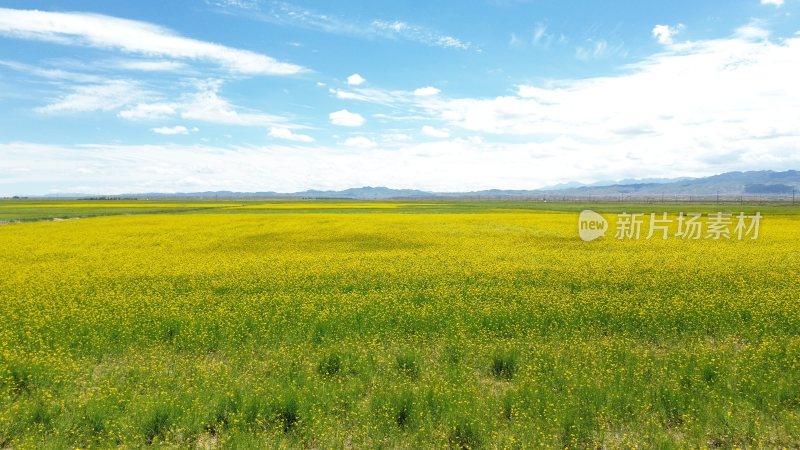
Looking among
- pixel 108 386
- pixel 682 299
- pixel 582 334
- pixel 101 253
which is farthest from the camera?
pixel 101 253

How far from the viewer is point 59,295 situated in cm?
1473

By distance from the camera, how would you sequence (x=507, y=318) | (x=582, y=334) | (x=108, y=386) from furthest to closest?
(x=507, y=318), (x=582, y=334), (x=108, y=386)

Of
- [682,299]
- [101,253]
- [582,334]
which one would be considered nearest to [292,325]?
[582,334]

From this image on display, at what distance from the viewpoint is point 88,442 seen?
21.5ft

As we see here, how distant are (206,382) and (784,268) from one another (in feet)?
72.5

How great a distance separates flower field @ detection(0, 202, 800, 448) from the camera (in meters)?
6.81

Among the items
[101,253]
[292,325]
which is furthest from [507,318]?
[101,253]

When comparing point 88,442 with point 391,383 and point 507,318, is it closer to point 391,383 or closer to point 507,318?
point 391,383

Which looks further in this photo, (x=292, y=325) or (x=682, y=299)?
(x=682, y=299)

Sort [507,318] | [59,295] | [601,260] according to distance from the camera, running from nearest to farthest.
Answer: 1. [507,318]
2. [59,295]
3. [601,260]

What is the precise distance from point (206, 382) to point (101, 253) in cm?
2185

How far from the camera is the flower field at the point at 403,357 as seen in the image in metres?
6.81

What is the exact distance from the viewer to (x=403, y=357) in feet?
30.2

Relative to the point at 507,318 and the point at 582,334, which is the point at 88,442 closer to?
the point at 507,318
